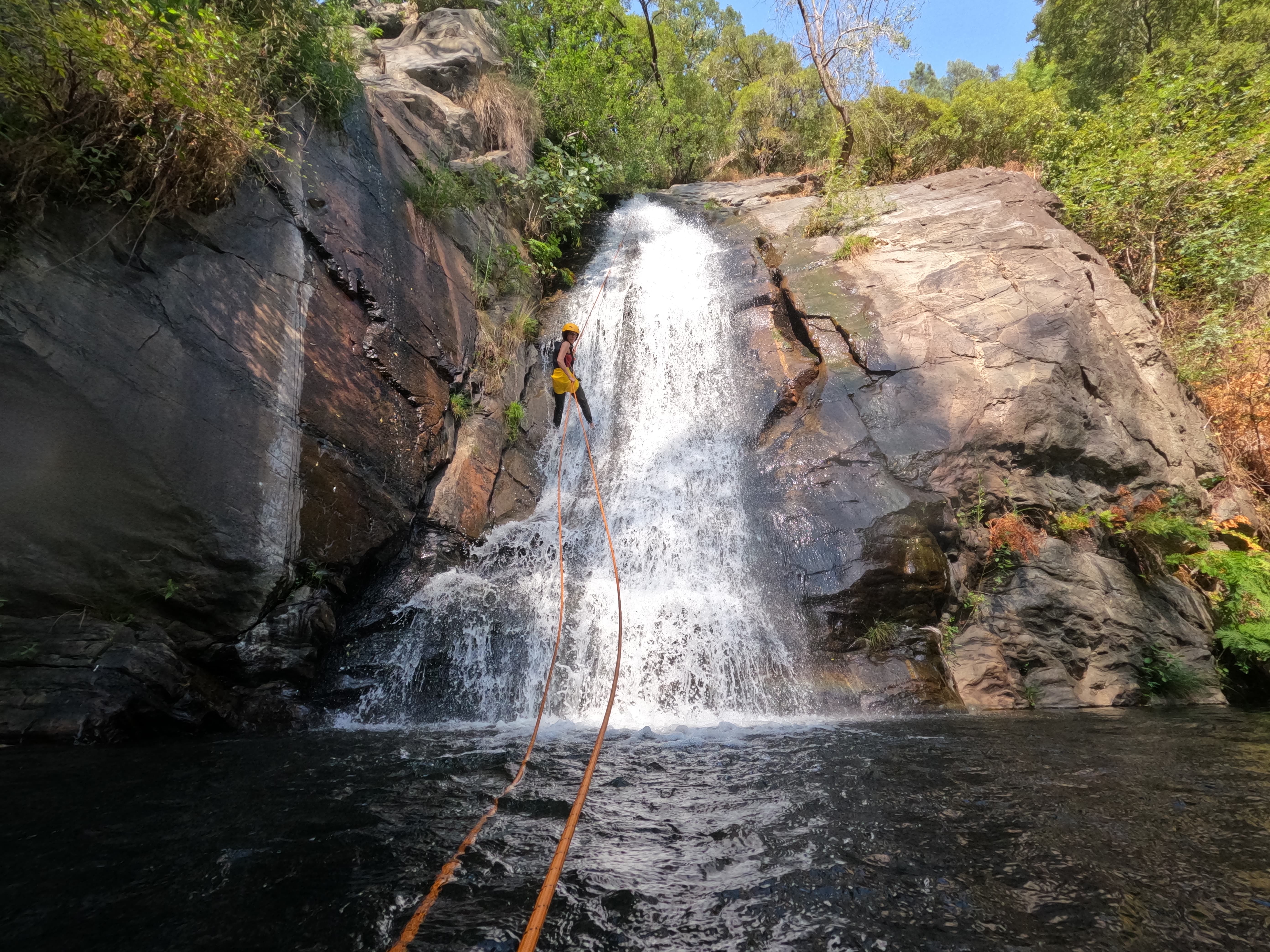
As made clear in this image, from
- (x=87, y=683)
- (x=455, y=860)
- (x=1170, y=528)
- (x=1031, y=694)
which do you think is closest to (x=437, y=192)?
(x=87, y=683)

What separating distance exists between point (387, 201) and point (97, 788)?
6.36m

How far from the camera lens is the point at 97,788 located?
2516mm

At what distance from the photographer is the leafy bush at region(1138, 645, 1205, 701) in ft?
16.3

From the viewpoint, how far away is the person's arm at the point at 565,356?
779 centimetres

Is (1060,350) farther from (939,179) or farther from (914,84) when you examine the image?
(914,84)

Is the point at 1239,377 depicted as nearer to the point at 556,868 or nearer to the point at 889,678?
the point at 889,678

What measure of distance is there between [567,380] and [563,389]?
7.5 inches

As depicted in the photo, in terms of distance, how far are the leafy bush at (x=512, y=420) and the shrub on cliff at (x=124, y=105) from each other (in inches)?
144

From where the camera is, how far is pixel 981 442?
6.13 meters

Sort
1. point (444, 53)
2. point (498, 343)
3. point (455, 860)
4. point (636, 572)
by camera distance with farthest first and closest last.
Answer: point (444, 53) < point (498, 343) < point (636, 572) < point (455, 860)

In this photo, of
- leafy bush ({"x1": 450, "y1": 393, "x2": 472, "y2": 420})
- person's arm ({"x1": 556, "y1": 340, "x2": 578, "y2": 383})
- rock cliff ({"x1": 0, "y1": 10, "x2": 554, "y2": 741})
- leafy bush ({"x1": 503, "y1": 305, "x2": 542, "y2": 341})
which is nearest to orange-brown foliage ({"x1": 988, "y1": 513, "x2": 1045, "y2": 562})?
person's arm ({"x1": 556, "y1": 340, "x2": 578, "y2": 383})

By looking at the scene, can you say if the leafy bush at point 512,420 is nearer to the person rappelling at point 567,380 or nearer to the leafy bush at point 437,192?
the person rappelling at point 567,380

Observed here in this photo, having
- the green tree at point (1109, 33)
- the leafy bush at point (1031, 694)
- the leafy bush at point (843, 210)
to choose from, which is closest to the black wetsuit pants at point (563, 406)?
the leafy bush at point (843, 210)

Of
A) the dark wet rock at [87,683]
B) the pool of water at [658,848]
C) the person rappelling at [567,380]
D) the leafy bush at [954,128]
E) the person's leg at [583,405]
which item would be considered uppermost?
the leafy bush at [954,128]
